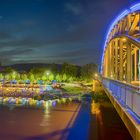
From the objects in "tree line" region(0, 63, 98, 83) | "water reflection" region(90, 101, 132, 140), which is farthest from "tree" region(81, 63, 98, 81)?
"water reflection" region(90, 101, 132, 140)

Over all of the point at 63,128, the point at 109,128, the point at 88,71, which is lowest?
the point at 63,128

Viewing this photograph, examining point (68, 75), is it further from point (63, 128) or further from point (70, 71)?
point (63, 128)

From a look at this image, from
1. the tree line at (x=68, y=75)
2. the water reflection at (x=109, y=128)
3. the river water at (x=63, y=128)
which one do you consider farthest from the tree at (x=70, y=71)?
the water reflection at (x=109, y=128)

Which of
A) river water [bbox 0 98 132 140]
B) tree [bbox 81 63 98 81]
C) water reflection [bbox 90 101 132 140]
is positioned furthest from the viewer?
tree [bbox 81 63 98 81]

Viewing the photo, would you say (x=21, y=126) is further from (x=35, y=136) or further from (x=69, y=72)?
(x=69, y=72)

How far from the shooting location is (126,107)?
35.9 feet

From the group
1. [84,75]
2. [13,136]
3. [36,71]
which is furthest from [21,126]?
[36,71]

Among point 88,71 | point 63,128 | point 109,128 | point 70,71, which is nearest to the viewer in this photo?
point 109,128

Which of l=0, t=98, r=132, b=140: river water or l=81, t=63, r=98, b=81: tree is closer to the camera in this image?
l=0, t=98, r=132, b=140: river water

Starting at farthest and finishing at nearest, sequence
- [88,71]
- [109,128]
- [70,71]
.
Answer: [70,71], [88,71], [109,128]

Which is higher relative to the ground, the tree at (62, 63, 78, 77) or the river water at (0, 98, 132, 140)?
the tree at (62, 63, 78, 77)

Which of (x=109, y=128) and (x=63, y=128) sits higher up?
(x=109, y=128)

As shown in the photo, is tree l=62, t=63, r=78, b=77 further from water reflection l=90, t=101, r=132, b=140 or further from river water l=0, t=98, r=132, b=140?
water reflection l=90, t=101, r=132, b=140

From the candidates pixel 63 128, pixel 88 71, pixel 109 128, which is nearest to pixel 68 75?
pixel 88 71
